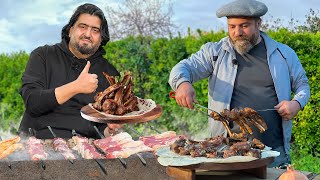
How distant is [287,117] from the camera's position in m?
4.49

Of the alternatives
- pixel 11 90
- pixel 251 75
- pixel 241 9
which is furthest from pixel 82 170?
pixel 11 90

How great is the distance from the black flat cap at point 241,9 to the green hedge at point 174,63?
3526mm

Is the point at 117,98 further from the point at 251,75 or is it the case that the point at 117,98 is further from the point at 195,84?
the point at 195,84

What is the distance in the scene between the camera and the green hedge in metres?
8.16

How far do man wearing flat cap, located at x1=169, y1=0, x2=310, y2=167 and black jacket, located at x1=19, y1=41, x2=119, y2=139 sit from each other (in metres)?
0.83

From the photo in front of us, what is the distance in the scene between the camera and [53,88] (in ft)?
15.4

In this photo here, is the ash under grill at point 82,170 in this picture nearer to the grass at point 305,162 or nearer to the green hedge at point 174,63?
the grass at point 305,162

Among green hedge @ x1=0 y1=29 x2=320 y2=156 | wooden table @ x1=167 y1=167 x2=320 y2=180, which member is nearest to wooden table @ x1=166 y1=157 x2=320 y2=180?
wooden table @ x1=167 y1=167 x2=320 y2=180

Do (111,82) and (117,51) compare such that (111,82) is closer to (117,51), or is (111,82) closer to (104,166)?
(104,166)

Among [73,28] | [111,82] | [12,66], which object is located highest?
[73,28]

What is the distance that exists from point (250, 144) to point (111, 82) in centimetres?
161

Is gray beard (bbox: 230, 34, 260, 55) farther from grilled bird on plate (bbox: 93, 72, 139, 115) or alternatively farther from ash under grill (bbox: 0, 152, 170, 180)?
ash under grill (bbox: 0, 152, 170, 180)

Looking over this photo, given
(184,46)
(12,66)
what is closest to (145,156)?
(184,46)

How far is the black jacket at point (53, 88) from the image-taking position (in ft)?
15.2
